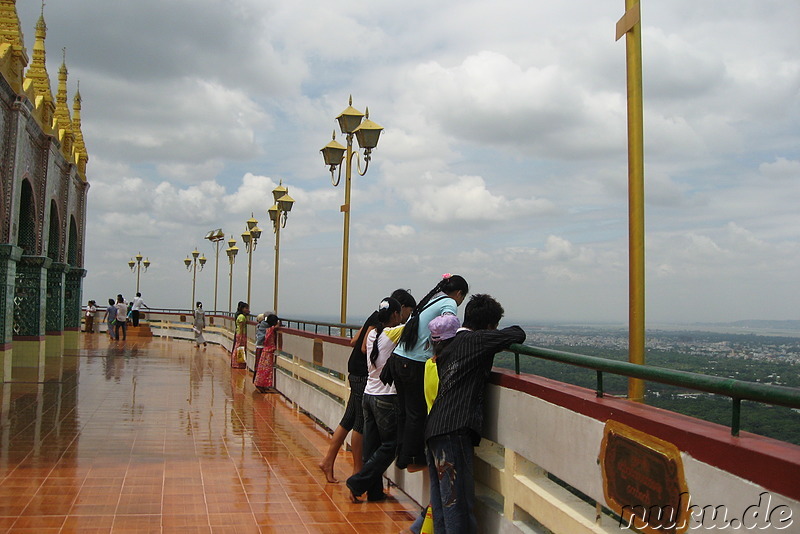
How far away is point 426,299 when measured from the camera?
5422 mm

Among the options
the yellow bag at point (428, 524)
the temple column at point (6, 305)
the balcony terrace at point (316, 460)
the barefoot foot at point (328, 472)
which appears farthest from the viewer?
the temple column at point (6, 305)

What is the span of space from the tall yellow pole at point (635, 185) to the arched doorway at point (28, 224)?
1650 cm

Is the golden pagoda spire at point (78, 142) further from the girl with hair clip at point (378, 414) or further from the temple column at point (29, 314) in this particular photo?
the girl with hair clip at point (378, 414)

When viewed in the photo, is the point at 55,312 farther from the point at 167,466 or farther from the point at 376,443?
the point at 376,443

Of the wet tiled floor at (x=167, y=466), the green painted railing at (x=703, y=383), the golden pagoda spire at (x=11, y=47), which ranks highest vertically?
the golden pagoda spire at (x=11, y=47)

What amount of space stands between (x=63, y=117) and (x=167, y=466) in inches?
840

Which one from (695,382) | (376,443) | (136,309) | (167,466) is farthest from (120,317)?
(695,382)

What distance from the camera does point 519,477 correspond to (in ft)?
14.5

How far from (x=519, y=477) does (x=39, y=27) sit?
22285mm

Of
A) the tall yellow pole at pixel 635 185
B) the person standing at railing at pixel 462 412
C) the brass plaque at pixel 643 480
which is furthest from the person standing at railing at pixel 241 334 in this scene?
the brass plaque at pixel 643 480

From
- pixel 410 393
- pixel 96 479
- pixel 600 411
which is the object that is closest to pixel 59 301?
pixel 96 479

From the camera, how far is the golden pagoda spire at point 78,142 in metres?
27.1

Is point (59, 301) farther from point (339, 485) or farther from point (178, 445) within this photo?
point (339, 485)
